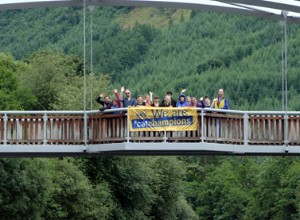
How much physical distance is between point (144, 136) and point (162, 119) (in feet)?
2.81

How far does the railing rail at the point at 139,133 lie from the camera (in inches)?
1858

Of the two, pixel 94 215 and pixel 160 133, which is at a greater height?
pixel 160 133

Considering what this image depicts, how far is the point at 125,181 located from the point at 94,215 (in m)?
6.57

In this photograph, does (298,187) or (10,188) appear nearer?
(10,188)

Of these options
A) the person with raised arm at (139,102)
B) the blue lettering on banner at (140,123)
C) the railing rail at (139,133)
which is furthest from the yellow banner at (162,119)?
the person with raised arm at (139,102)

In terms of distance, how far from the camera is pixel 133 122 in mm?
47062

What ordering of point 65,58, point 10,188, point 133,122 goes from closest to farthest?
point 133,122 < point 10,188 < point 65,58

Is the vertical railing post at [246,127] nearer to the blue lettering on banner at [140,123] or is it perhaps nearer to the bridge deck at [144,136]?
the bridge deck at [144,136]

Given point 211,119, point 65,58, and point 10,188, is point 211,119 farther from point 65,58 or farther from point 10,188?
point 65,58

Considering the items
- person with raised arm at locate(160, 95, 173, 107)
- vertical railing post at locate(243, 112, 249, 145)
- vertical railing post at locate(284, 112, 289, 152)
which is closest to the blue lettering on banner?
person with raised arm at locate(160, 95, 173, 107)

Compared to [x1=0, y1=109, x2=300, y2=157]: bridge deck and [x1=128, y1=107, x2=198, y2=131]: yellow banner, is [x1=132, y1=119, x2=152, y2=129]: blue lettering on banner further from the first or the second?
[x1=0, y1=109, x2=300, y2=157]: bridge deck

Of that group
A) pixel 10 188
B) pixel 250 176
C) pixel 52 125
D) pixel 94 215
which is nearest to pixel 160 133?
pixel 52 125

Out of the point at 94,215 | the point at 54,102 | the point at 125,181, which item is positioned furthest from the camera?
the point at 54,102

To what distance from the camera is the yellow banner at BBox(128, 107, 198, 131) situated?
4709cm
